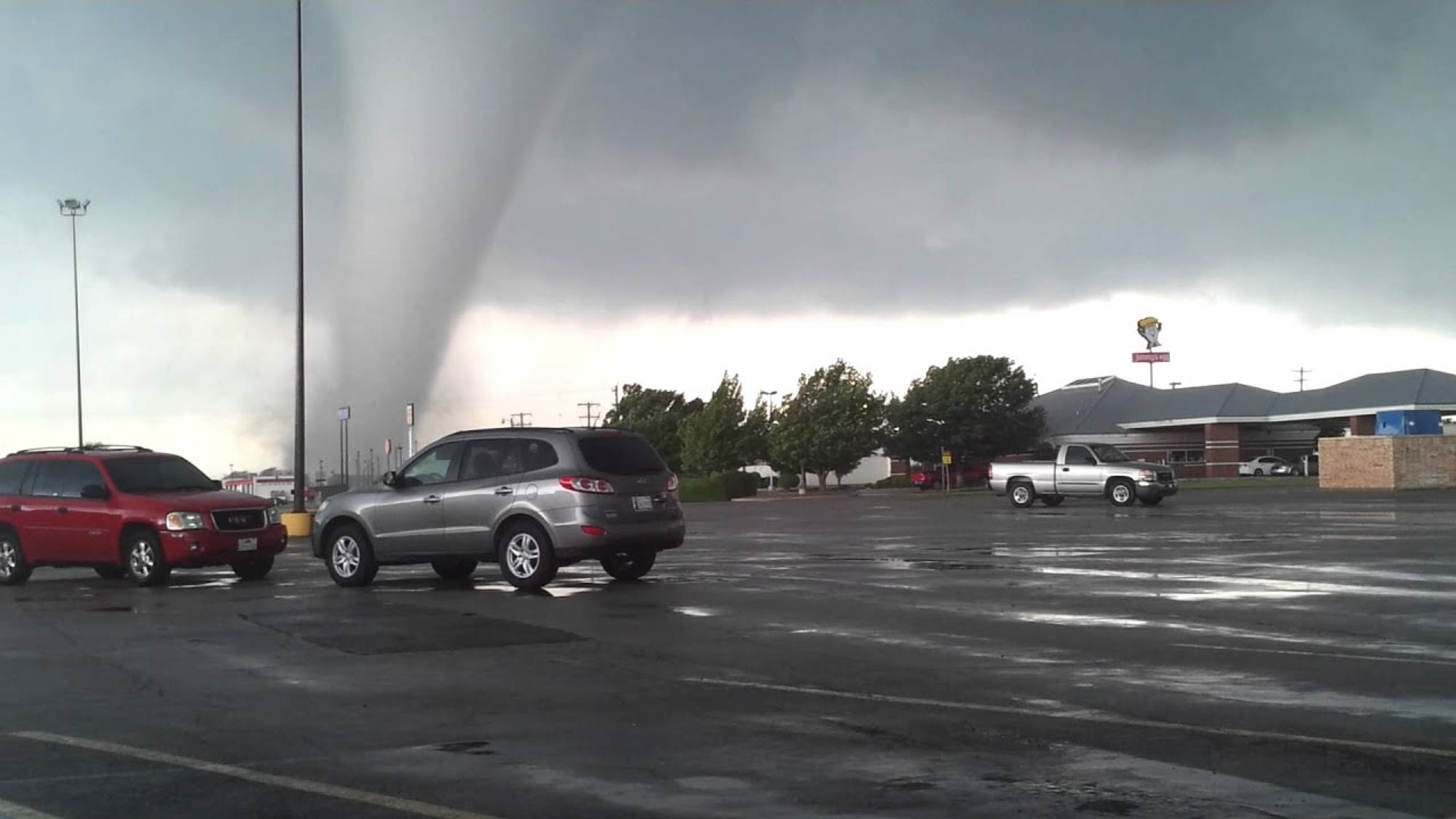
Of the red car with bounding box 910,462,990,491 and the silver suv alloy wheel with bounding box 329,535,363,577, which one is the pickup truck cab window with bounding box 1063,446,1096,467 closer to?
the silver suv alloy wheel with bounding box 329,535,363,577

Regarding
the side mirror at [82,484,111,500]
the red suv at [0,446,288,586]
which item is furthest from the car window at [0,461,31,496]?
the side mirror at [82,484,111,500]

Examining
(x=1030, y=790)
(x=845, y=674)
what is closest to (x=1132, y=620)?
(x=845, y=674)

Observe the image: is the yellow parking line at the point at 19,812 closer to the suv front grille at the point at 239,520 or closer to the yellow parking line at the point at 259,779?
the yellow parking line at the point at 259,779

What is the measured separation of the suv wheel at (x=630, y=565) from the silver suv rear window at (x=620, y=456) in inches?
46.7

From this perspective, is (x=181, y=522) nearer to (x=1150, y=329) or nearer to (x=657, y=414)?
(x=1150, y=329)

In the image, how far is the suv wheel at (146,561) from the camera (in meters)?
18.0

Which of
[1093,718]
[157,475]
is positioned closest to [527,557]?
[157,475]

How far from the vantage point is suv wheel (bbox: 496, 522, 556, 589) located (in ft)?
52.6

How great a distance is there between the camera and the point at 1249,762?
668cm

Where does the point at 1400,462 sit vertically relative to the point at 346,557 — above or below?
above

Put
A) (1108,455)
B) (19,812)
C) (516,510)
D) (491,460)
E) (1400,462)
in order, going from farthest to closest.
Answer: (1400,462) < (1108,455) < (491,460) < (516,510) < (19,812)

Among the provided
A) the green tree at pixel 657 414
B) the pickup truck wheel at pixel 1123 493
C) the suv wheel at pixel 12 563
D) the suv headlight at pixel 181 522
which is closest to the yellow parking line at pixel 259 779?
the suv headlight at pixel 181 522

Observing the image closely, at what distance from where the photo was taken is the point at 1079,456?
40.3 metres

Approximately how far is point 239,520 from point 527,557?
4.98 meters
